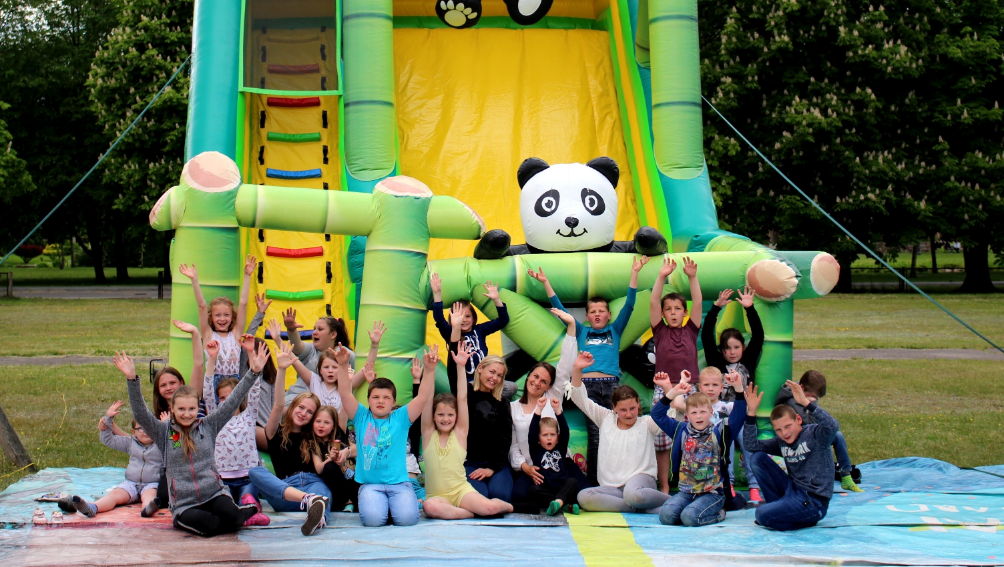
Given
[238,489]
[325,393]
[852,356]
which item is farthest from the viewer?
[852,356]

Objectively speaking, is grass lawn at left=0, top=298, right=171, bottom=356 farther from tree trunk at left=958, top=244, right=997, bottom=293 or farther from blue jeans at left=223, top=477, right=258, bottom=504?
tree trunk at left=958, top=244, right=997, bottom=293

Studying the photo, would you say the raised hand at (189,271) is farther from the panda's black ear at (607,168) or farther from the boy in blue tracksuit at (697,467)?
the boy in blue tracksuit at (697,467)

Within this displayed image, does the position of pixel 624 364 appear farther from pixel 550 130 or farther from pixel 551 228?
pixel 550 130

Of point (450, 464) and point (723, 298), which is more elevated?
point (723, 298)

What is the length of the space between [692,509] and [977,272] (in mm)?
19518

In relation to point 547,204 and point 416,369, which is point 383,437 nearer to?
point 416,369

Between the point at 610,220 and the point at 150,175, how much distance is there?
14652mm

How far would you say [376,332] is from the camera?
4.71 metres

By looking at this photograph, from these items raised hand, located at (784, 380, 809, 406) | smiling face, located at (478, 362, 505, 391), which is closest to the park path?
smiling face, located at (478, 362, 505, 391)

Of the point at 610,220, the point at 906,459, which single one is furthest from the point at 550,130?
the point at 906,459

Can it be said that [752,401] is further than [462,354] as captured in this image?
No

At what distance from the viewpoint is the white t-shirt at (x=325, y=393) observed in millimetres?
5047

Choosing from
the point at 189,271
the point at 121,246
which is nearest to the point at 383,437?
the point at 189,271

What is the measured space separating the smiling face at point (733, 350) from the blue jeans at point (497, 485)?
1367 mm
